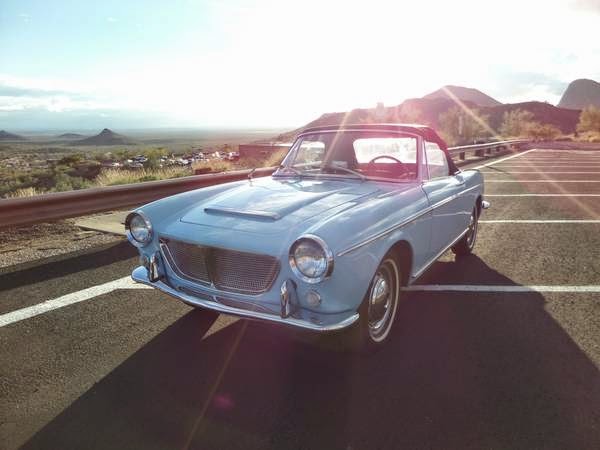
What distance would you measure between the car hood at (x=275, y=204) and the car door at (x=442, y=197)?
24.7 inches

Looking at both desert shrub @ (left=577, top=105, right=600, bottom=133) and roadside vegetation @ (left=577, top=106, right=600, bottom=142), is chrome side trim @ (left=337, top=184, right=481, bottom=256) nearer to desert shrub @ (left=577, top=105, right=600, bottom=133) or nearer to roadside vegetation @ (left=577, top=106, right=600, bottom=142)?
roadside vegetation @ (left=577, top=106, right=600, bottom=142)

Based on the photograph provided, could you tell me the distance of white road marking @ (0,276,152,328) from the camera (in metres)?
3.58

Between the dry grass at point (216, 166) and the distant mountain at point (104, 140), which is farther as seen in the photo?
the distant mountain at point (104, 140)

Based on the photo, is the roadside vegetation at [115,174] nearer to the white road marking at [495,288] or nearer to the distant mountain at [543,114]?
the white road marking at [495,288]

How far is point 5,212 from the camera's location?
184 inches

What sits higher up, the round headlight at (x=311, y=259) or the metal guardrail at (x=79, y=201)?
the round headlight at (x=311, y=259)

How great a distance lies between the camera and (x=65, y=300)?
3906mm

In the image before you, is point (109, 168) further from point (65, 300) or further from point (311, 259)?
point (311, 259)

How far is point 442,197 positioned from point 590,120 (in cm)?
8247

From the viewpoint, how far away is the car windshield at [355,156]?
4.03 m

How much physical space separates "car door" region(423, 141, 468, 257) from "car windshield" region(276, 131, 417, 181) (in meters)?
0.22

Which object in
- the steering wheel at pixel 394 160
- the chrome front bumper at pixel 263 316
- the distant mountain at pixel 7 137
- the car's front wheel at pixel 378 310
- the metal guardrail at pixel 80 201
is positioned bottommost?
the distant mountain at pixel 7 137

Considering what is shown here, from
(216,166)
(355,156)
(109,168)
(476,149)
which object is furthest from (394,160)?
(476,149)

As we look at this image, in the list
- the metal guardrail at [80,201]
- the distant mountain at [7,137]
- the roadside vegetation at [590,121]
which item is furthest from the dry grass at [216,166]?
the distant mountain at [7,137]
